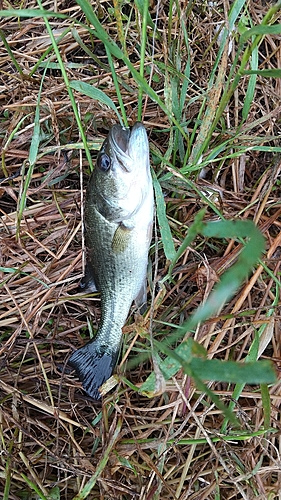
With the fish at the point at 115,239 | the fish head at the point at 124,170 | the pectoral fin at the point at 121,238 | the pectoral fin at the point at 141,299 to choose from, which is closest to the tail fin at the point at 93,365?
the fish at the point at 115,239

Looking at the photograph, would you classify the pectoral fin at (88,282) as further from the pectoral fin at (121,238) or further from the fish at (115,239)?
the pectoral fin at (121,238)

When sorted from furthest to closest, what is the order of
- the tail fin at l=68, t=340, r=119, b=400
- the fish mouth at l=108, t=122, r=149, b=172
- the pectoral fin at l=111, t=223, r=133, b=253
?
the tail fin at l=68, t=340, r=119, b=400
the pectoral fin at l=111, t=223, r=133, b=253
the fish mouth at l=108, t=122, r=149, b=172

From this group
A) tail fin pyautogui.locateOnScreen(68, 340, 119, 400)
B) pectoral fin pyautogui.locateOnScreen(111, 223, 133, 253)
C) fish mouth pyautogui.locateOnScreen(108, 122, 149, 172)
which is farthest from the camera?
tail fin pyautogui.locateOnScreen(68, 340, 119, 400)

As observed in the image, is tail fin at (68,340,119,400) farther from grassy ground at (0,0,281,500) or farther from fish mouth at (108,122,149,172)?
fish mouth at (108,122,149,172)

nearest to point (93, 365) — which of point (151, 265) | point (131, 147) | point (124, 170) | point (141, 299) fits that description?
point (141, 299)

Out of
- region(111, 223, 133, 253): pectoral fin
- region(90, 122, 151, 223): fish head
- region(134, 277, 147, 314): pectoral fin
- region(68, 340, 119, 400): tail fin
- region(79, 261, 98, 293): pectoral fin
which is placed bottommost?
region(68, 340, 119, 400): tail fin

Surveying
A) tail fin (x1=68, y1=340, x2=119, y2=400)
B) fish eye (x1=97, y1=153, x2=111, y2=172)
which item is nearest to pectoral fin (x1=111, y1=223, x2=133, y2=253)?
fish eye (x1=97, y1=153, x2=111, y2=172)
